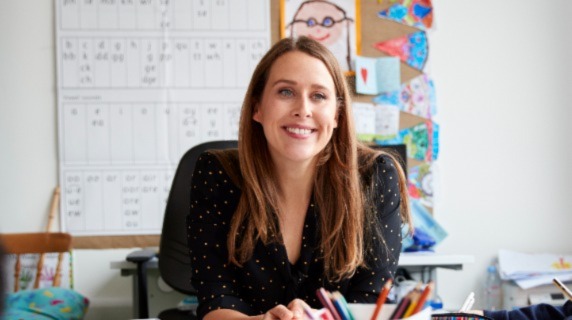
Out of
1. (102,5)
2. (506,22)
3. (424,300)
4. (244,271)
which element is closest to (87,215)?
(102,5)

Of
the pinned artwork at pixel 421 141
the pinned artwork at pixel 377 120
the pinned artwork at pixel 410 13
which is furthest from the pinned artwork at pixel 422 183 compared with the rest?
the pinned artwork at pixel 410 13

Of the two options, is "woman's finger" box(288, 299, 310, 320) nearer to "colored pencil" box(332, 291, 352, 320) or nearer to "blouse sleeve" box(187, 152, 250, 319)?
"colored pencil" box(332, 291, 352, 320)

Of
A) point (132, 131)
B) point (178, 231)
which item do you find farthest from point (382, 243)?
point (132, 131)

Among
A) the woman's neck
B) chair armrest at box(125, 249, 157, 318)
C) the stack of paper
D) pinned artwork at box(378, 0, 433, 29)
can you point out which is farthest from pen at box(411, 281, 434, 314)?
pinned artwork at box(378, 0, 433, 29)

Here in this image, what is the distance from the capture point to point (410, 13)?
8.39 feet

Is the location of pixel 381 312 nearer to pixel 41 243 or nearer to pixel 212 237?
pixel 212 237

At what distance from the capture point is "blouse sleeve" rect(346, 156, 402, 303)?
112 centimetres

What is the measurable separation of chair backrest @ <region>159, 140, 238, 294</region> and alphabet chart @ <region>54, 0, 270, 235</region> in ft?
2.41

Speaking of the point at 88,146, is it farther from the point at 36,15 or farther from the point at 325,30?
the point at 325,30

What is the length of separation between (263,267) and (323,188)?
200mm

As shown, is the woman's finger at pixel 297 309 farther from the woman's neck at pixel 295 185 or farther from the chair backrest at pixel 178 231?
the chair backrest at pixel 178 231

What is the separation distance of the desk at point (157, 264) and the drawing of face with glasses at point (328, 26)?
91cm

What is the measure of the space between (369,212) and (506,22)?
1766 millimetres

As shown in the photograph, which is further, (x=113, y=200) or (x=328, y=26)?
(x=328, y=26)
